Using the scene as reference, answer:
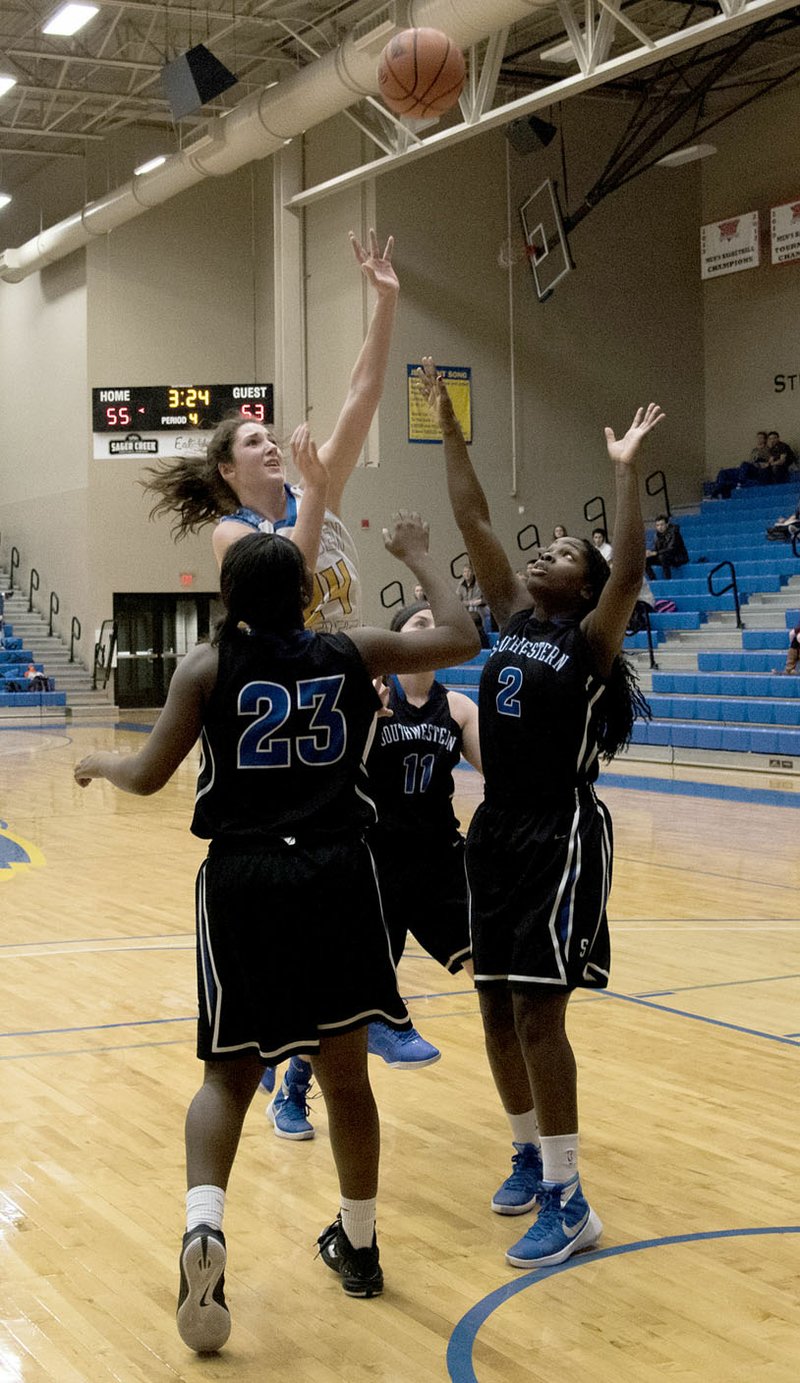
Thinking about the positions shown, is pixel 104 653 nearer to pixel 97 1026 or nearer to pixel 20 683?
pixel 20 683

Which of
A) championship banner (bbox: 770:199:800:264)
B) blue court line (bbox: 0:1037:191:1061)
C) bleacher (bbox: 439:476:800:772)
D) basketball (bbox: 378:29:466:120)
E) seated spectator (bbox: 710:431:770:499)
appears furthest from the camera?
seated spectator (bbox: 710:431:770:499)

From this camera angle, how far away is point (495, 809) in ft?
11.4

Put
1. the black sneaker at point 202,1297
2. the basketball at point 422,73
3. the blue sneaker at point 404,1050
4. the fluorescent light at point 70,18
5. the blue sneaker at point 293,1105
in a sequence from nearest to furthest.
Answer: the black sneaker at point 202,1297 < the blue sneaker at point 293,1105 < the blue sneaker at point 404,1050 < the basketball at point 422,73 < the fluorescent light at point 70,18

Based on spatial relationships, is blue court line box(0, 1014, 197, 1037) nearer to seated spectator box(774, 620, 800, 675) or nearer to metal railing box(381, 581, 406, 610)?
seated spectator box(774, 620, 800, 675)

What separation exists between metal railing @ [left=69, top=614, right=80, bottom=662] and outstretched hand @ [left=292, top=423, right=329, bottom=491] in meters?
22.4

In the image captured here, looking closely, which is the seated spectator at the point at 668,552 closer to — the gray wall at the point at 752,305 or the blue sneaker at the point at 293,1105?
the gray wall at the point at 752,305

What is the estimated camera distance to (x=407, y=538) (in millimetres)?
3273

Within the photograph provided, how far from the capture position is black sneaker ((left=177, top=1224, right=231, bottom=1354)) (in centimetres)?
271

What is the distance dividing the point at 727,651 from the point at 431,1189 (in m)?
13.8

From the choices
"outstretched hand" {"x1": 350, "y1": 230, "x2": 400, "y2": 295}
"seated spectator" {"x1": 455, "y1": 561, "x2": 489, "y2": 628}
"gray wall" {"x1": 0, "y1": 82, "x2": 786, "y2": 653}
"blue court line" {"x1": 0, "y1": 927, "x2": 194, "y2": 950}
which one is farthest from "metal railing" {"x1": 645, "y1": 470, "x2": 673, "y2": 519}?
"outstretched hand" {"x1": 350, "y1": 230, "x2": 400, "y2": 295}

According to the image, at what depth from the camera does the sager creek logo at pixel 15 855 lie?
914 cm

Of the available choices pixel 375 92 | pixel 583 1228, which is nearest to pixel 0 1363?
pixel 583 1228

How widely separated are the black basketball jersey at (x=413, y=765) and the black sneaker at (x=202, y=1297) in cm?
189

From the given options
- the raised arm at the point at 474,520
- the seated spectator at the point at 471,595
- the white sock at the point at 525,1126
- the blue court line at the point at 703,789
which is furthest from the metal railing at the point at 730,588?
the white sock at the point at 525,1126
